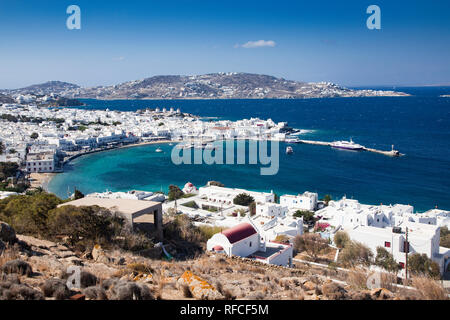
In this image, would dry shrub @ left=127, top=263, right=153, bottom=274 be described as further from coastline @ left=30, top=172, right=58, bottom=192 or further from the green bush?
coastline @ left=30, top=172, right=58, bottom=192

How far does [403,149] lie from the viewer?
37.0m

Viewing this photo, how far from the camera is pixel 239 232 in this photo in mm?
8695

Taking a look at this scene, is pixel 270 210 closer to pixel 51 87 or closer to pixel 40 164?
pixel 40 164

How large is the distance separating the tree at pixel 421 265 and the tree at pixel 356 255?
3.25 ft

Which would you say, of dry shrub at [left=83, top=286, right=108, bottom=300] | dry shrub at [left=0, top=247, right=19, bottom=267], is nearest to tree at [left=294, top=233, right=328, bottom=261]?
dry shrub at [left=0, top=247, right=19, bottom=267]

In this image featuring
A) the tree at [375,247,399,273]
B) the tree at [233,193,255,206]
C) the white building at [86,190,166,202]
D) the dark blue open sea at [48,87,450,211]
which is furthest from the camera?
the dark blue open sea at [48,87,450,211]

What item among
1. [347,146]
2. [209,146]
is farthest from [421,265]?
[209,146]

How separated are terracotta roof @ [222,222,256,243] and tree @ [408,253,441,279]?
13.9 feet

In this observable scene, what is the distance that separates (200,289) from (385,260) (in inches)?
312

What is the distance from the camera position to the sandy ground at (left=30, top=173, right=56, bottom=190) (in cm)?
2386

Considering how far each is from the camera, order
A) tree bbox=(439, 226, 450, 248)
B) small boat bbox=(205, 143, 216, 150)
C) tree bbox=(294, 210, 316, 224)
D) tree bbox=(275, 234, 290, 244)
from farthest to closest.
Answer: small boat bbox=(205, 143, 216, 150), tree bbox=(294, 210, 316, 224), tree bbox=(439, 226, 450, 248), tree bbox=(275, 234, 290, 244)

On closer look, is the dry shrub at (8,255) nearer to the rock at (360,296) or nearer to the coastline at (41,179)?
the rock at (360,296)
